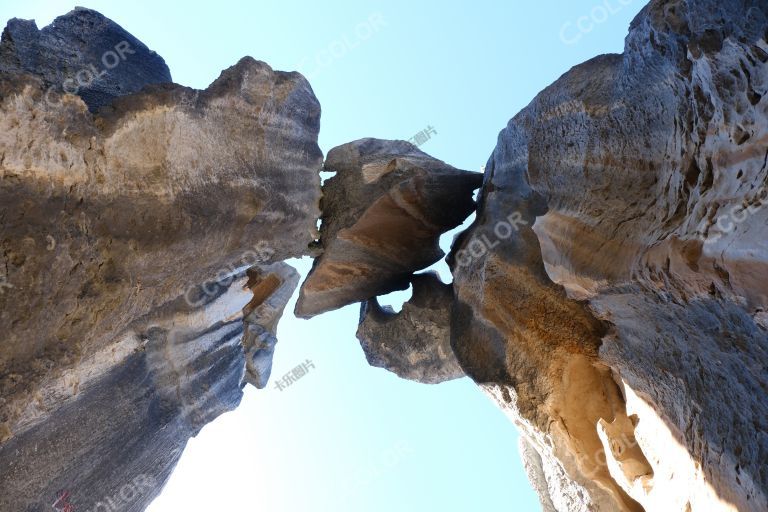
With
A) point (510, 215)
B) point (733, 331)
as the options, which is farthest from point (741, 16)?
point (510, 215)

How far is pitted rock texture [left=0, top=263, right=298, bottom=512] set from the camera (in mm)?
4797

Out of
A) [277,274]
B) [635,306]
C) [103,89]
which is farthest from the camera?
[277,274]

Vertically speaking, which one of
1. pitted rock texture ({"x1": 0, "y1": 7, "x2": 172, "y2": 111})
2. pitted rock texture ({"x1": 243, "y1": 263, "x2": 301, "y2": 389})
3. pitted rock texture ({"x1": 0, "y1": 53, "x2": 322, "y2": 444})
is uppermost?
pitted rock texture ({"x1": 0, "y1": 7, "x2": 172, "y2": 111})

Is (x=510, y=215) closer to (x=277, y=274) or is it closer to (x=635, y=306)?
(x=635, y=306)

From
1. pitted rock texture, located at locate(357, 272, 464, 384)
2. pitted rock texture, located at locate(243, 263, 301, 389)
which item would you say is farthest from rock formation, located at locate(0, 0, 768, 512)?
pitted rock texture, located at locate(357, 272, 464, 384)

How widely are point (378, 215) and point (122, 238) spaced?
4.25m

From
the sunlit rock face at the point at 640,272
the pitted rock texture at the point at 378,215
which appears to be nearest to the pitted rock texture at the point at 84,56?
the pitted rock texture at the point at 378,215

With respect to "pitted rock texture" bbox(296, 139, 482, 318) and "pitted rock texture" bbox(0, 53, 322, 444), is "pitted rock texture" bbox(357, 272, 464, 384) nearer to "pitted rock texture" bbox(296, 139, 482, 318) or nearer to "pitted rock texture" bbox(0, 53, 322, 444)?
"pitted rock texture" bbox(296, 139, 482, 318)

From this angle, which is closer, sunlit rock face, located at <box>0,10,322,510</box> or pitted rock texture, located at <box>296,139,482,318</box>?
sunlit rock face, located at <box>0,10,322,510</box>

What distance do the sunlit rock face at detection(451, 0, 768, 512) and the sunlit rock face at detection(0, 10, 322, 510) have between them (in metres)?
3.02

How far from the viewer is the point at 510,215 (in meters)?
6.93

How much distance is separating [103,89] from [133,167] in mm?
1641

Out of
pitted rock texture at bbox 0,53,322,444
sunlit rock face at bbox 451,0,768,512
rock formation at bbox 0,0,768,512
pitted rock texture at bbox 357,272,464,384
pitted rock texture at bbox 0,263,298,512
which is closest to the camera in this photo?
sunlit rock face at bbox 451,0,768,512

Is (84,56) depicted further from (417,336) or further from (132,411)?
(417,336)
